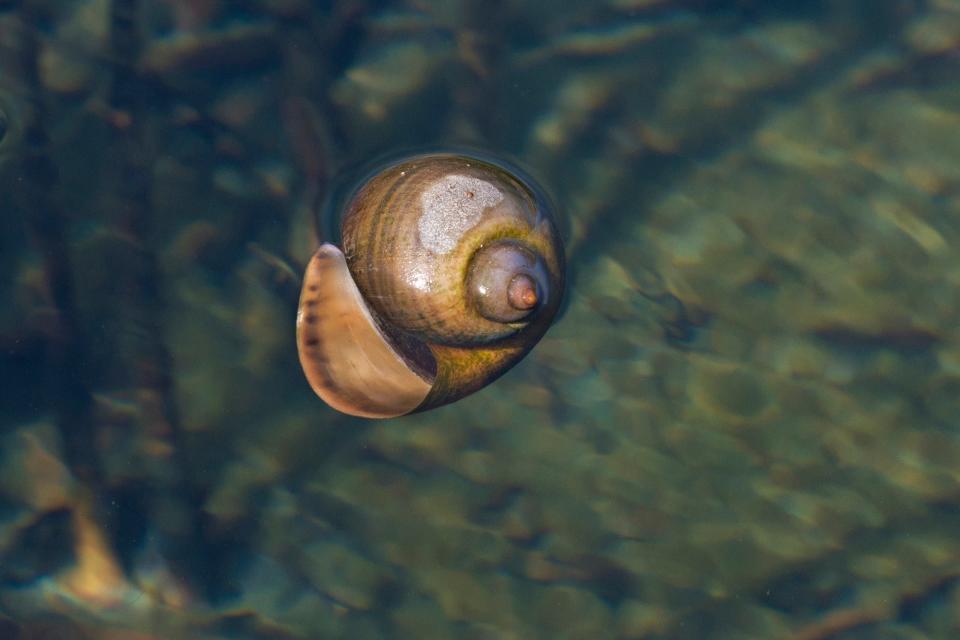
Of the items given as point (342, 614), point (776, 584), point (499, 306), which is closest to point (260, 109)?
point (499, 306)

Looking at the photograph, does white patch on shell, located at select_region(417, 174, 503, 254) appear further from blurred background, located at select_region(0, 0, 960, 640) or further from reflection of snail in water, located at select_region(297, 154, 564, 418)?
Result: blurred background, located at select_region(0, 0, 960, 640)

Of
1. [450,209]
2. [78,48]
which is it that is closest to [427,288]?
[450,209]

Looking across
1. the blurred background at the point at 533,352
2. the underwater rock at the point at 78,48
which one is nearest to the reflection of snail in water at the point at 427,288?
the blurred background at the point at 533,352

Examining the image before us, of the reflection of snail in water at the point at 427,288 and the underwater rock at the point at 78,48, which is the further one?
the underwater rock at the point at 78,48

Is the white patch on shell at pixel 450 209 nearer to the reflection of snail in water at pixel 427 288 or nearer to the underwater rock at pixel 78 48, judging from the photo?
the reflection of snail in water at pixel 427 288

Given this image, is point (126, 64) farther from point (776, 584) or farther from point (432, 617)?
point (776, 584)

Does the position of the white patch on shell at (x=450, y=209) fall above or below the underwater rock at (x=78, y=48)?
below

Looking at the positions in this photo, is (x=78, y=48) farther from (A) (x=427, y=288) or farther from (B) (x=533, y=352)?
(B) (x=533, y=352)
